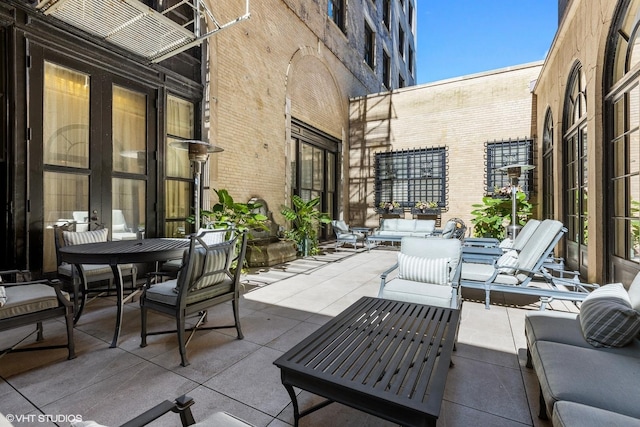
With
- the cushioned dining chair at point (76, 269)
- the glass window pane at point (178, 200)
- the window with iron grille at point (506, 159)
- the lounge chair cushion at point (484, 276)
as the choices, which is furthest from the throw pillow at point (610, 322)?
the window with iron grille at point (506, 159)

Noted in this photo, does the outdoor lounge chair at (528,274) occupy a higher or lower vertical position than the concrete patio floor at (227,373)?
higher

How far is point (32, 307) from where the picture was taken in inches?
86.7

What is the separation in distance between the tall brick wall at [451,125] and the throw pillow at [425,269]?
251 inches

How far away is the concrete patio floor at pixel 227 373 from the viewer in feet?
5.68

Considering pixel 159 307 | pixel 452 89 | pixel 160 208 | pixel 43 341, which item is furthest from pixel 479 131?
pixel 43 341

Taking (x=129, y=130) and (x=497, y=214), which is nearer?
(x=129, y=130)

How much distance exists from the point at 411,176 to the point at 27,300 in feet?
29.9

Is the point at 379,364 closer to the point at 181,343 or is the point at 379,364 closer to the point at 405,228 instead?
the point at 181,343

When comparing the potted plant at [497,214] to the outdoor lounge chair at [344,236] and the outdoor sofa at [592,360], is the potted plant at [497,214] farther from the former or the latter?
the outdoor sofa at [592,360]

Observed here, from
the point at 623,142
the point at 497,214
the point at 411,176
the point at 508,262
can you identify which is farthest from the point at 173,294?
the point at 411,176

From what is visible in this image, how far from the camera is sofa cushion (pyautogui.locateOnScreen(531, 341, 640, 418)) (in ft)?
4.06

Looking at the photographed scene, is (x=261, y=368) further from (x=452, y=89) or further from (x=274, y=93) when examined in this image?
(x=452, y=89)

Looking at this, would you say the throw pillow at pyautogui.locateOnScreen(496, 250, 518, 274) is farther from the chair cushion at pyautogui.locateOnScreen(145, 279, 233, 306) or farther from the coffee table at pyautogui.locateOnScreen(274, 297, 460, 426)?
the chair cushion at pyautogui.locateOnScreen(145, 279, 233, 306)

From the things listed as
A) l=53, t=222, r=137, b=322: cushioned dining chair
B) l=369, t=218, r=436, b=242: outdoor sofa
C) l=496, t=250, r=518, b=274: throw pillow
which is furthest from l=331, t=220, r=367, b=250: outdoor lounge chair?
l=53, t=222, r=137, b=322: cushioned dining chair
